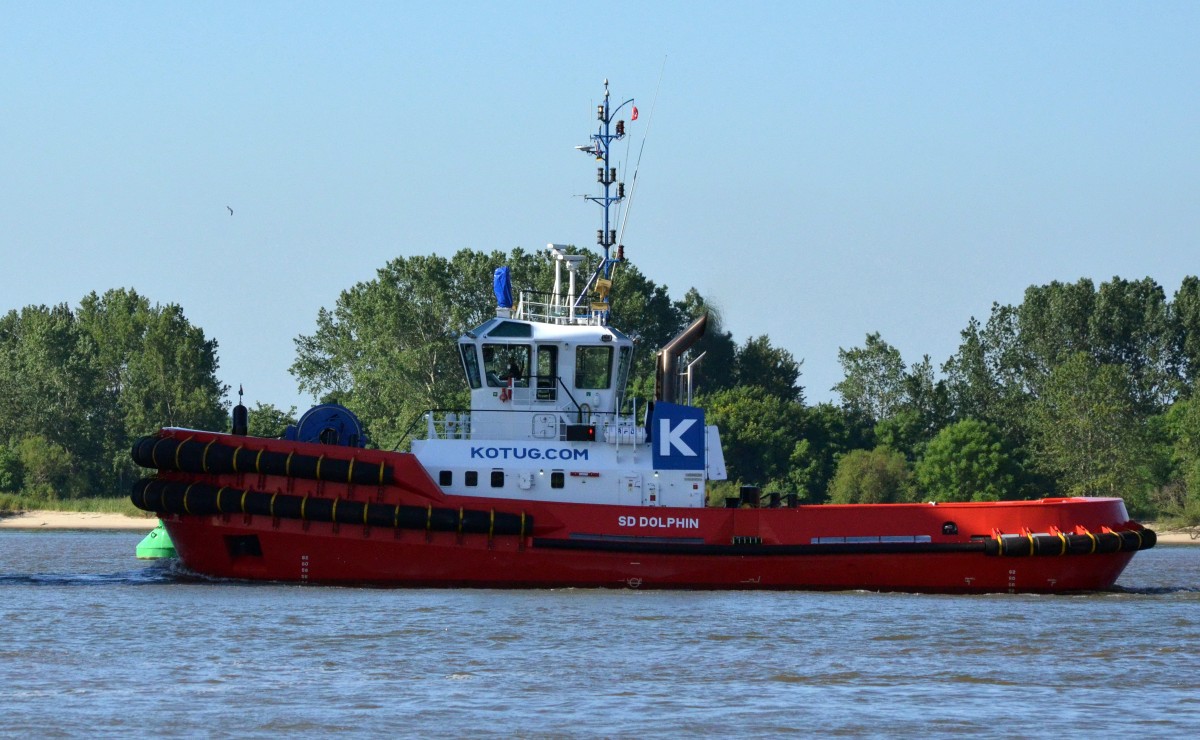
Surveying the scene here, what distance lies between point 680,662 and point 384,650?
2.96m

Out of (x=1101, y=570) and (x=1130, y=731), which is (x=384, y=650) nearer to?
(x=1130, y=731)

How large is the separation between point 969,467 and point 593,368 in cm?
3226

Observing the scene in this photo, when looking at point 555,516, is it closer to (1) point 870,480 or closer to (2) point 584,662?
(2) point 584,662

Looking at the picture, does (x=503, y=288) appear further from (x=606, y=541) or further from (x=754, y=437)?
(x=754, y=437)

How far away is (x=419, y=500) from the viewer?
22312 mm

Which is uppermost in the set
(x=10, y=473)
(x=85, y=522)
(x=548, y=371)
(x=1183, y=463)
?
(x=1183, y=463)

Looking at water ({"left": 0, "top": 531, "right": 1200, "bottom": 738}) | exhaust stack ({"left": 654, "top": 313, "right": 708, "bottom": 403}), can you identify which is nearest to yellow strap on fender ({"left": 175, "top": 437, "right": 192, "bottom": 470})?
water ({"left": 0, "top": 531, "right": 1200, "bottom": 738})

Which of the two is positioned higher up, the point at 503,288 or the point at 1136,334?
the point at 1136,334

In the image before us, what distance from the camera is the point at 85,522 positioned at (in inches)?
2106

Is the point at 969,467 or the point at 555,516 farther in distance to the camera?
the point at 969,467

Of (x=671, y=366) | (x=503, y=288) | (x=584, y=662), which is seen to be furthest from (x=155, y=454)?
(x=584, y=662)

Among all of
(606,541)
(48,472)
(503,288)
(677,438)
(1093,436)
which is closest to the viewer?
(606,541)

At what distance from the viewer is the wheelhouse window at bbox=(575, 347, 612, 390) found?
2359 centimetres

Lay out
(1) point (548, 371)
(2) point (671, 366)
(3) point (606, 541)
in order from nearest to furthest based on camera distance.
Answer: (3) point (606, 541) < (1) point (548, 371) < (2) point (671, 366)
